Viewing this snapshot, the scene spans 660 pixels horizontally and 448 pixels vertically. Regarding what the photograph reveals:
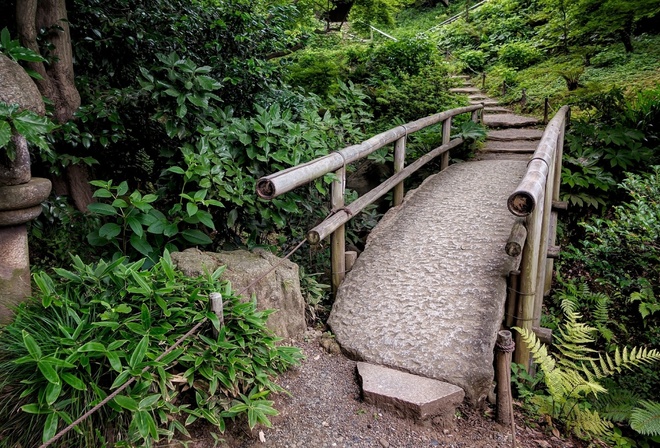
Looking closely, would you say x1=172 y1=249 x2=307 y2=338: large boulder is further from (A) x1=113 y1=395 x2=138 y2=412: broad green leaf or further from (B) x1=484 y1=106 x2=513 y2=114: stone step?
(B) x1=484 y1=106 x2=513 y2=114: stone step

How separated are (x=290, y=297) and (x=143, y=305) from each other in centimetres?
118

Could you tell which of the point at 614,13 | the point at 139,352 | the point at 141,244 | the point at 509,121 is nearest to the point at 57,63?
the point at 141,244

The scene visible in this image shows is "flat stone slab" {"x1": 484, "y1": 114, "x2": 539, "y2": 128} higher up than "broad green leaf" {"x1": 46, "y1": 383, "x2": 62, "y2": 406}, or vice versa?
"flat stone slab" {"x1": 484, "y1": 114, "x2": 539, "y2": 128}

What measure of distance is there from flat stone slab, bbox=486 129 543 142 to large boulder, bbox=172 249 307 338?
6018mm

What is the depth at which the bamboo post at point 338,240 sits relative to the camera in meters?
3.61

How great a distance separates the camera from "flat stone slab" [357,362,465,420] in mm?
2578

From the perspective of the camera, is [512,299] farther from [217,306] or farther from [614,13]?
[614,13]

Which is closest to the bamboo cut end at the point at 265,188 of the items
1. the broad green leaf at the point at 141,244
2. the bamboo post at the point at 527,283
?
the broad green leaf at the point at 141,244

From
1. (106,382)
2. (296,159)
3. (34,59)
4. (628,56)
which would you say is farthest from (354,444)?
(628,56)

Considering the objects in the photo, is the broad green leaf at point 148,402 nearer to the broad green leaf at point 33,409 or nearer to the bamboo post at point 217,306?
the broad green leaf at point 33,409

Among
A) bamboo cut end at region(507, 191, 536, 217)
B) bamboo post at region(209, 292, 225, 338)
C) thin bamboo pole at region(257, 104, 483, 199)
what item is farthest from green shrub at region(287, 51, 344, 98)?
bamboo post at region(209, 292, 225, 338)

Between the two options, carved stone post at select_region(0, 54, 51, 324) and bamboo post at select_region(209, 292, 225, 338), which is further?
carved stone post at select_region(0, 54, 51, 324)

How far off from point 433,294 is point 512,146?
5084 millimetres

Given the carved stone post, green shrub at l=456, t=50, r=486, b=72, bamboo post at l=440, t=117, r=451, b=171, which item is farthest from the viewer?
green shrub at l=456, t=50, r=486, b=72
